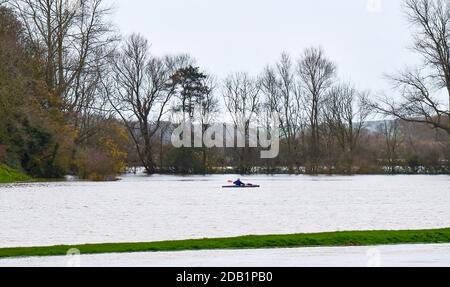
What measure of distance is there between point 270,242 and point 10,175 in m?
43.9

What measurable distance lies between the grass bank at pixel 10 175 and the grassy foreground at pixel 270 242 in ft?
135

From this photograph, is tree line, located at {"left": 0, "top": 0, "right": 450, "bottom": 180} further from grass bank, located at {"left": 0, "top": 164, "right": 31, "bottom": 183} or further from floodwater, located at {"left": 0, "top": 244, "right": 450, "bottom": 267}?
floodwater, located at {"left": 0, "top": 244, "right": 450, "bottom": 267}

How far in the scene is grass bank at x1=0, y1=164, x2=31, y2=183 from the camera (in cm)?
5740

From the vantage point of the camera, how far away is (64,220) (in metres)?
25.6

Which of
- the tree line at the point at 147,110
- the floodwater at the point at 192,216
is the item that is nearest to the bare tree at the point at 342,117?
the tree line at the point at 147,110

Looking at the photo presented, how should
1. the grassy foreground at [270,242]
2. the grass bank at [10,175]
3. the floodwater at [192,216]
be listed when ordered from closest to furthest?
the grassy foreground at [270,242] → the floodwater at [192,216] → the grass bank at [10,175]

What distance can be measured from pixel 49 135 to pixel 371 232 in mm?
45838

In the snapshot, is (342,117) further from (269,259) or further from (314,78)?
(269,259)

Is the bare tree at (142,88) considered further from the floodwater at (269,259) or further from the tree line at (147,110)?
the floodwater at (269,259)

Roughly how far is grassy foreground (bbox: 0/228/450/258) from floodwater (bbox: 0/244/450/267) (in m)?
0.63

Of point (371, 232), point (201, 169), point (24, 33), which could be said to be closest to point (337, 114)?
point (201, 169)

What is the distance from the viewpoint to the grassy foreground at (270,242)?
17047mm
